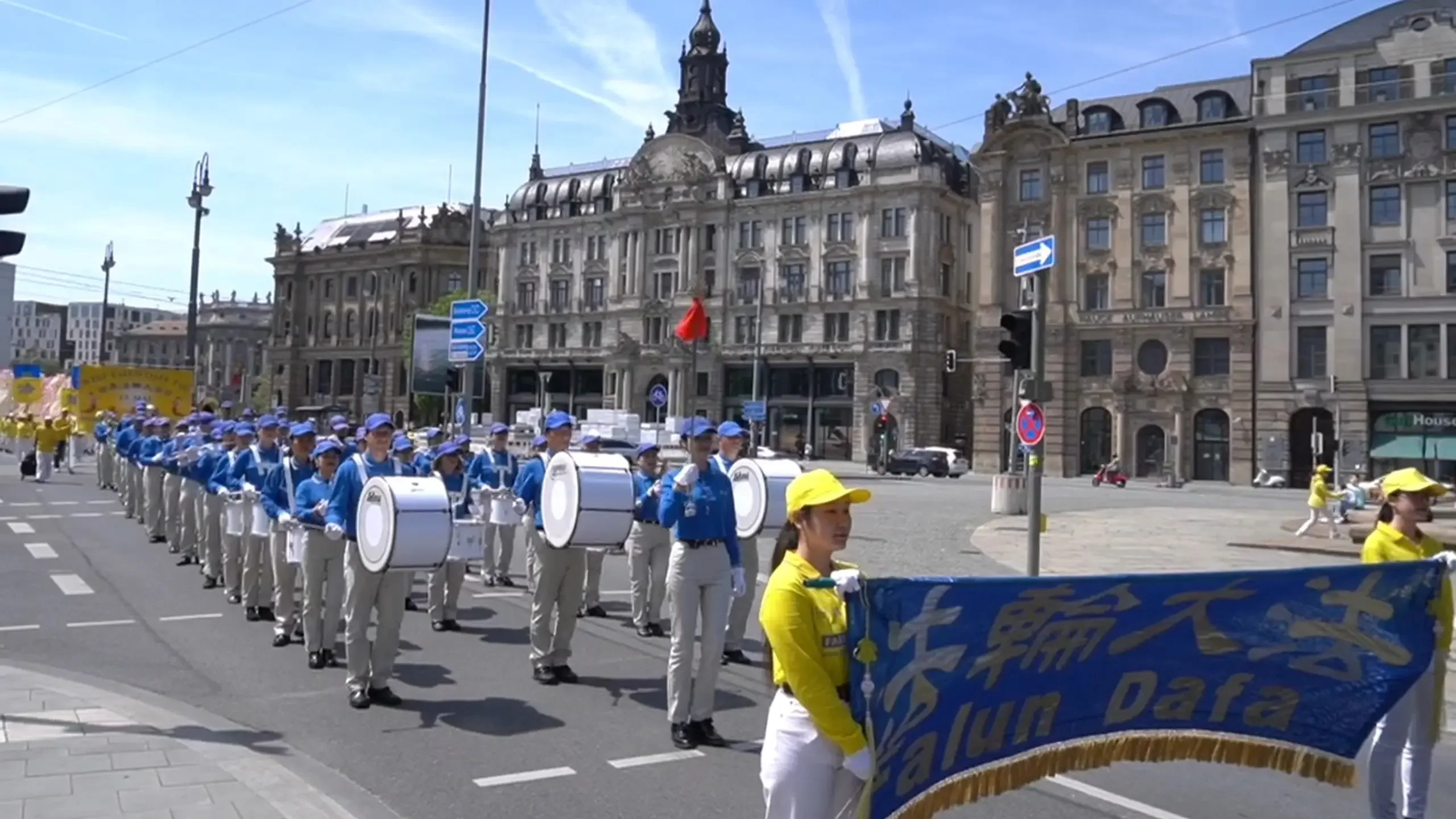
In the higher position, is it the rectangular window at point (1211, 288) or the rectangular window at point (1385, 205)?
the rectangular window at point (1385, 205)

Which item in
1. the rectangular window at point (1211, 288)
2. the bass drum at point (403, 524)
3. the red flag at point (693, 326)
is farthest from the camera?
the rectangular window at point (1211, 288)

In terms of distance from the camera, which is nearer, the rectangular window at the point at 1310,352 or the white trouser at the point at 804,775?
the white trouser at the point at 804,775

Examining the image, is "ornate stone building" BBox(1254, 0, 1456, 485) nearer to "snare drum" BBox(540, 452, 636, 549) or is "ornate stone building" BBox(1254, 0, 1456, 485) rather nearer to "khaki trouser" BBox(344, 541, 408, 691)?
"snare drum" BBox(540, 452, 636, 549)

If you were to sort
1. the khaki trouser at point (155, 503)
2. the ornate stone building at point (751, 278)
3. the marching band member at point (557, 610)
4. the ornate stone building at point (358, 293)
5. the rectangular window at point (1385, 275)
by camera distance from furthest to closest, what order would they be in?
the ornate stone building at point (358, 293)
the ornate stone building at point (751, 278)
the rectangular window at point (1385, 275)
the khaki trouser at point (155, 503)
the marching band member at point (557, 610)

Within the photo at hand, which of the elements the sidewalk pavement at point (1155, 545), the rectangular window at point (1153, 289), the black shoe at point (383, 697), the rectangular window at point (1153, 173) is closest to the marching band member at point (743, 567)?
the black shoe at point (383, 697)

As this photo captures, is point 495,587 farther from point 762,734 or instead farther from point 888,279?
point 888,279

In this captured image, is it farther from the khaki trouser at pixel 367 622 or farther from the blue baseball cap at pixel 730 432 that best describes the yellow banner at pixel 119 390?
the blue baseball cap at pixel 730 432

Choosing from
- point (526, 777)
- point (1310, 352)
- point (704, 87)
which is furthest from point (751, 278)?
point (526, 777)

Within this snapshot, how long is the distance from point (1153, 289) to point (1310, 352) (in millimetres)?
7788

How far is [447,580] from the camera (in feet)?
38.1

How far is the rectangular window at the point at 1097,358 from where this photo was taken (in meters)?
55.6

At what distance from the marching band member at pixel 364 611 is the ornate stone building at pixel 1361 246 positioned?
46561 mm

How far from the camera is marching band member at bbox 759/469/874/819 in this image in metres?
3.66

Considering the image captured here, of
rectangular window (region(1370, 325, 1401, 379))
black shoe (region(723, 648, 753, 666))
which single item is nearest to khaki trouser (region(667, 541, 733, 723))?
black shoe (region(723, 648, 753, 666))
